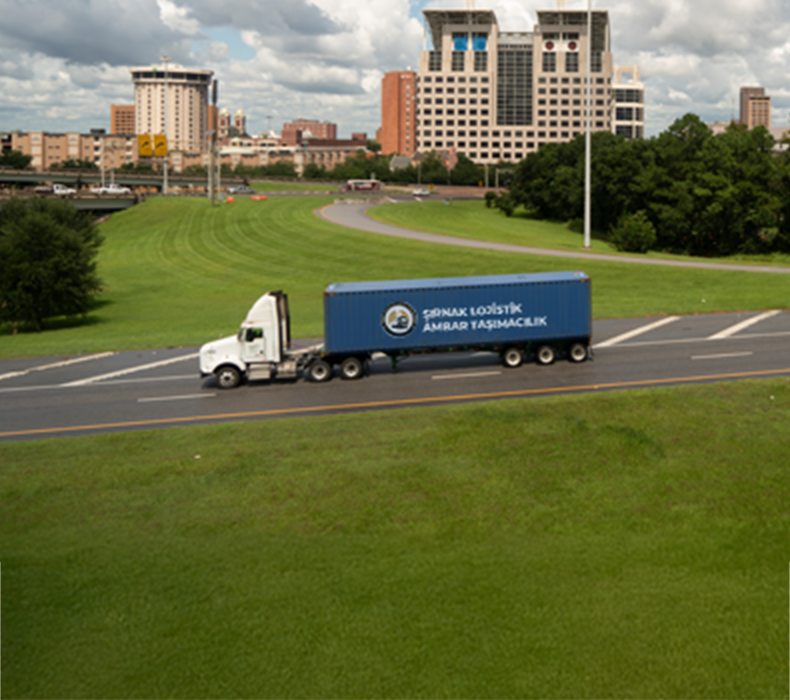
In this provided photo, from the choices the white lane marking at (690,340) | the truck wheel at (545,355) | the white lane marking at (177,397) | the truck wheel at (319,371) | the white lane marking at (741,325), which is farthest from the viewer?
the white lane marking at (741,325)

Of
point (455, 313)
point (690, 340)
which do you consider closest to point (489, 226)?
point (690, 340)

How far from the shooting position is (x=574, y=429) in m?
17.1

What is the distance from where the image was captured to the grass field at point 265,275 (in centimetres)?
3878

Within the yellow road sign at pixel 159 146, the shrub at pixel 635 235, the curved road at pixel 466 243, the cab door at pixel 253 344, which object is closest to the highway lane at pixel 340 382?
the cab door at pixel 253 344

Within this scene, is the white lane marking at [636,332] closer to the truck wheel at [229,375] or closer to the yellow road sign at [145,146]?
the truck wheel at [229,375]

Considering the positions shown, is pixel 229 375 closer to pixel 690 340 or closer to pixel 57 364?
pixel 57 364

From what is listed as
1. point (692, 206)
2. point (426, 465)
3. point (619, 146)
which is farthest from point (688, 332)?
point (619, 146)

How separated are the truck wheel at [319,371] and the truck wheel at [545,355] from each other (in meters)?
7.68

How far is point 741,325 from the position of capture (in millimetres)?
33000

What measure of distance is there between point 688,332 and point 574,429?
17.3 m

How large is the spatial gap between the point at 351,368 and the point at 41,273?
2663cm

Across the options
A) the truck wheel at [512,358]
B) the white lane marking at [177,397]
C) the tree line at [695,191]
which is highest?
the tree line at [695,191]

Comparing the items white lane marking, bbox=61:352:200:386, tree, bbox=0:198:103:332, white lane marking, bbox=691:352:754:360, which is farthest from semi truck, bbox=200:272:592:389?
tree, bbox=0:198:103:332

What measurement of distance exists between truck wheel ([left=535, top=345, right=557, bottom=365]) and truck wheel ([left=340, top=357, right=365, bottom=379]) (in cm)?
656
